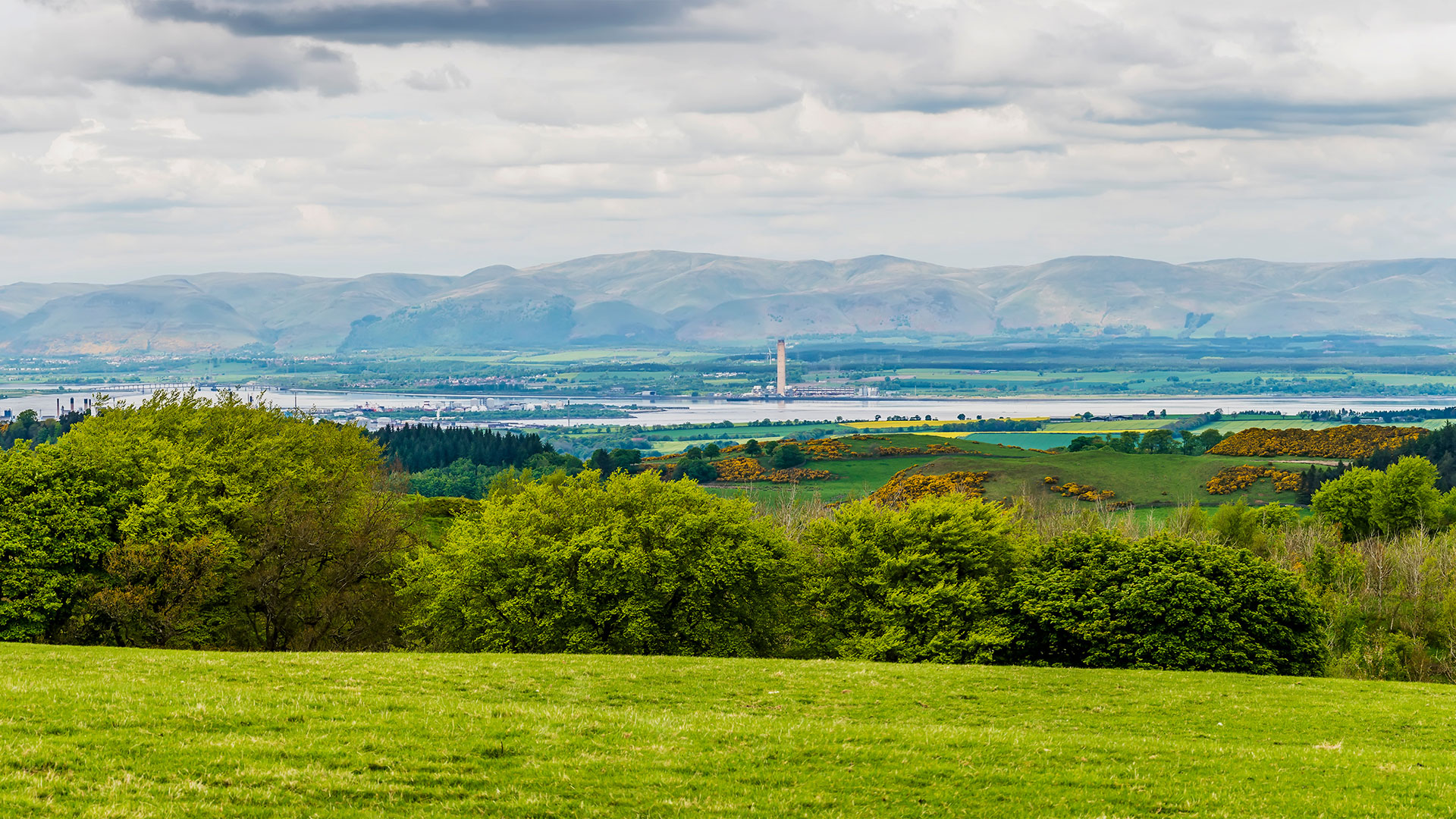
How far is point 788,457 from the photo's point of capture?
17925 centimetres

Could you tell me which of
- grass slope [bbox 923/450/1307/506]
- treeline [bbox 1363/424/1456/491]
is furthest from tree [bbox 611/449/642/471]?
treeline [bbox 1363/424/1456/491]

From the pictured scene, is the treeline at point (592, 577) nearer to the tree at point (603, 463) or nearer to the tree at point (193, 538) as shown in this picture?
the tree at point (193, 538)

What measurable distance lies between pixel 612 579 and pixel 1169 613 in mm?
23104

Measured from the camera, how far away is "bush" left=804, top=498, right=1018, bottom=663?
5169 centimetres

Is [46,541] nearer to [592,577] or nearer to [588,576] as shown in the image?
[588,576]

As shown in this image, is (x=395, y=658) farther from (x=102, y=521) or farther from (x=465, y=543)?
(x=102, y=521)

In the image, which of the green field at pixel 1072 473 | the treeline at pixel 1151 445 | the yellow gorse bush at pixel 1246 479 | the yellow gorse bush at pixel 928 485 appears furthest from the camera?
the treeline at pixel 1151 445

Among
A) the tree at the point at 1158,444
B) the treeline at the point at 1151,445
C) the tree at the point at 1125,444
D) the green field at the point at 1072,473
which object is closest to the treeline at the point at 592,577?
the green field at the point at 1072,473

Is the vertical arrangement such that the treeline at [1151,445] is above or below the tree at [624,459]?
above

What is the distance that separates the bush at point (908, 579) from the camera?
170 feet

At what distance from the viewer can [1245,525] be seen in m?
101

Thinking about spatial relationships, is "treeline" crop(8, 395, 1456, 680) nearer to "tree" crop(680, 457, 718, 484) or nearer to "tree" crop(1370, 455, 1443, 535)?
"tree" crop(1370, 455, 1443, 535)

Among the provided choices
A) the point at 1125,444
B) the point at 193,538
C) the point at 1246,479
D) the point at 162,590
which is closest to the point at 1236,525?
the point at 1246,479

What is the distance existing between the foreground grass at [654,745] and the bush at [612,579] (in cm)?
1772
